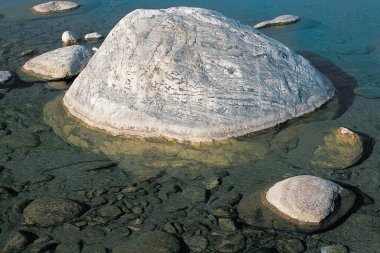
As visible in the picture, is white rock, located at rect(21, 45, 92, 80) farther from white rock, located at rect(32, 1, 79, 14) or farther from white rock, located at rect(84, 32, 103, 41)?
white rock, located at rect(32, 1, 79, 14)

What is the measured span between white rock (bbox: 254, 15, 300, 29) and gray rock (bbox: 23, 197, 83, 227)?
710 cm

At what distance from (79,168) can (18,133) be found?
1486mm

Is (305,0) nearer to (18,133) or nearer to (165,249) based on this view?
(18,133)

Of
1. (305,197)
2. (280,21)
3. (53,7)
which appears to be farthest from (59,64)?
(305,197)

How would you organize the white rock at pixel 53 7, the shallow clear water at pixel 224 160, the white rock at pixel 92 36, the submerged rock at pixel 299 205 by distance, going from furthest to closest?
the white rock at pixel 53 7 < the white rock at pixel 92 36 < the shallow clear water at pixel 224 160 < the submerged rock at pixel 299 205

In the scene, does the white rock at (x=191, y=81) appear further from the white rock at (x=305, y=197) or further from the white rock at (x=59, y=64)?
the white rock at (x=305, y=197)

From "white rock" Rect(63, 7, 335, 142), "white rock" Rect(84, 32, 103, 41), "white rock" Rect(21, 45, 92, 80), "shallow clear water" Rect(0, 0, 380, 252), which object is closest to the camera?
"shallow clear water" Rect(0, 0, 380, 252)

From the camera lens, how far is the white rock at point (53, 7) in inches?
549

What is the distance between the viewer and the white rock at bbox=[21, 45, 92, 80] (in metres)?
9.42

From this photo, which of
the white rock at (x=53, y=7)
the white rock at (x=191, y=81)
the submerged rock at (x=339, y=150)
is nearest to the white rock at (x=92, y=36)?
the white rock at (x=53, y=7)

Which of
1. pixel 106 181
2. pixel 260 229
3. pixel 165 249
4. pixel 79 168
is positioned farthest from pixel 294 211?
pixel 79 168

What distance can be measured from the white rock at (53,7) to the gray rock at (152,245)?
33.1ft

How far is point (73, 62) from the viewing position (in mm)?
9547

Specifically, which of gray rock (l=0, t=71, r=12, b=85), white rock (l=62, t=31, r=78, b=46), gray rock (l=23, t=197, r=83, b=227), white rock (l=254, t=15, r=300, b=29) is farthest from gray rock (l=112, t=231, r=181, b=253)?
white rock (l=254, t=15, r=300, b=29)
